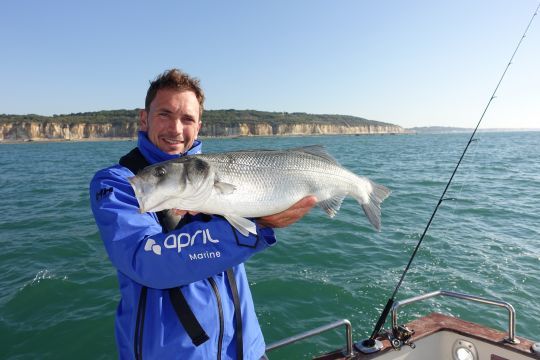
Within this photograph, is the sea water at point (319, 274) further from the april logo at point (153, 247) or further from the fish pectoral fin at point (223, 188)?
the april logo at point (153, 247)

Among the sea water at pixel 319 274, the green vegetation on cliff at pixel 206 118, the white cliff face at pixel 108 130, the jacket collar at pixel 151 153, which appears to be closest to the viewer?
the jacket collar at pixel 151 153

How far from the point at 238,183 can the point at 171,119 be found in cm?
93

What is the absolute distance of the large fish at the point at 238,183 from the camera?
97.9 inches

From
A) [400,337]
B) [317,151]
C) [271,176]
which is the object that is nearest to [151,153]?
[271,176]

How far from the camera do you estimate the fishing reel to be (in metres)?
4.16

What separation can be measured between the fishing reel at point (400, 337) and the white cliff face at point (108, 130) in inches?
5688

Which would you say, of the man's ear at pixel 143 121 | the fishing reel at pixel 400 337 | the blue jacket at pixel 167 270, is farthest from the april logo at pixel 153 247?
the fishing reel at pixel 400 337

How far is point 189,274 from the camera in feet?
7.05

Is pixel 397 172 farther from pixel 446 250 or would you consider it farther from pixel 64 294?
pixel 64 294

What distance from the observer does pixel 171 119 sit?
10.3 ft

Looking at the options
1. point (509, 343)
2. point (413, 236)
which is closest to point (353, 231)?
point (413, 236)

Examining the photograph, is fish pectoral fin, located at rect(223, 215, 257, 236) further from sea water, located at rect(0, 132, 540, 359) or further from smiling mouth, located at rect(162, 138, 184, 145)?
sea water, located at rect(0, 132, 540, 359)

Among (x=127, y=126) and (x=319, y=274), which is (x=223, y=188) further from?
(x=127, y=126)

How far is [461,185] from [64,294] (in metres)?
19.3
